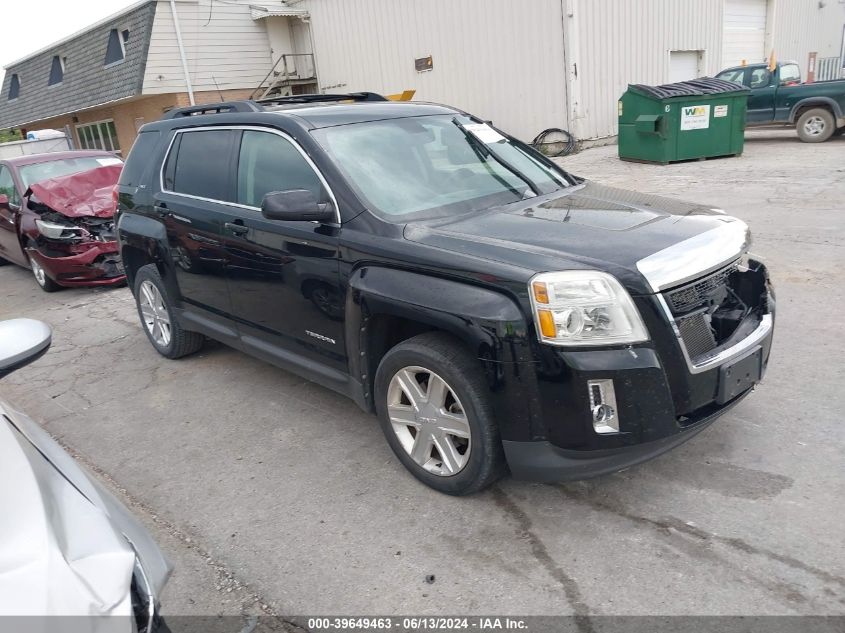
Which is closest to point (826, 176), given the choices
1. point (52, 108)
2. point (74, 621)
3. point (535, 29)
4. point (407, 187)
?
point (535, 29)

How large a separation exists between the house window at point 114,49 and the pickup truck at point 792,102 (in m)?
17.2

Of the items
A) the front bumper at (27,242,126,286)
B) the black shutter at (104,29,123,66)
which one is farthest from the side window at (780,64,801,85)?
the black shutter at (104,29,123,66)

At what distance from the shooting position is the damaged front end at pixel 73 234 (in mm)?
8133

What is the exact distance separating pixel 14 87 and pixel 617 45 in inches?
1001

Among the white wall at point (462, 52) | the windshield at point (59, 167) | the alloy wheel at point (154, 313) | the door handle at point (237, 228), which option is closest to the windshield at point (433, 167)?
the door handle at point (237, 228)

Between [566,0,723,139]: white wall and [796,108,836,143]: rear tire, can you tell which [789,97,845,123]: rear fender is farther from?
[566,0,723,139]: white wall

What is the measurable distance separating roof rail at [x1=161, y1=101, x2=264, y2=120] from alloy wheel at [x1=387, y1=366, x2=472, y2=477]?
2.14 meters

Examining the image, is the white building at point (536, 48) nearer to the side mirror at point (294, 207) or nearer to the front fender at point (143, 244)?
the front fender at point (143, 244)

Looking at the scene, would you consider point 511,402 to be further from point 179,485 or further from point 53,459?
point 179,485

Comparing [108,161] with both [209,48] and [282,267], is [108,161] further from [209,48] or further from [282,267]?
[209,48]

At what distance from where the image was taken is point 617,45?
15852 mm

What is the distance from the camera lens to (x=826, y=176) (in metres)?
10.4

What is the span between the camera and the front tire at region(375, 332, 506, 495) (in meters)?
2.95

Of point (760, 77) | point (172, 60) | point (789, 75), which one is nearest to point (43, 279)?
point (172, 60)
